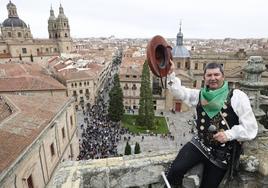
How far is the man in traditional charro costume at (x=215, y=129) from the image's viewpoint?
286 centimetres

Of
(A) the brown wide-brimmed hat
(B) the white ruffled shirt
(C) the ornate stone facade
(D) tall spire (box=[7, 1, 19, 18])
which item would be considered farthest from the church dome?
(B) the white ruffled shirt

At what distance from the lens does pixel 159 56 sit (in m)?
3.18

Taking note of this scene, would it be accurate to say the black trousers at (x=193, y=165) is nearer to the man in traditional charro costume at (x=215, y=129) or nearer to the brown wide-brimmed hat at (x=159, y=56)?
the man in traditional charro costume at (x=215, y=129)

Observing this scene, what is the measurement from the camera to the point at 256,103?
12.1ft

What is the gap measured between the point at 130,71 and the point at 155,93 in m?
5.79

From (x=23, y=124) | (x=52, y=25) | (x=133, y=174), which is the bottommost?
(x=23, y=124)

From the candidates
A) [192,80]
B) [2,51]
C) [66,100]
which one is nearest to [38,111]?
[66,100]

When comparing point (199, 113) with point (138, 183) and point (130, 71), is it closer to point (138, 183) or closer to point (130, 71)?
point (138, 183)

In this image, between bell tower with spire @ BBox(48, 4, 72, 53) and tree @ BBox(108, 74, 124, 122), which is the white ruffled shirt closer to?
tree @ BBox(108, 74, 124, 122)

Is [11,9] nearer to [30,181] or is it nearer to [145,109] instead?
[145,109]

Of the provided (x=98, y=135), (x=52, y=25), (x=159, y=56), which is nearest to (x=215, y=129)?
(x=159, y=56)

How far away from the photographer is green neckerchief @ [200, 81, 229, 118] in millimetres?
2979

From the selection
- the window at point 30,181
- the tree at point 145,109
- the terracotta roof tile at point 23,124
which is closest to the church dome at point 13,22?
the tree at point 145,109

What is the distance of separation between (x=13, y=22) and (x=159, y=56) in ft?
247
